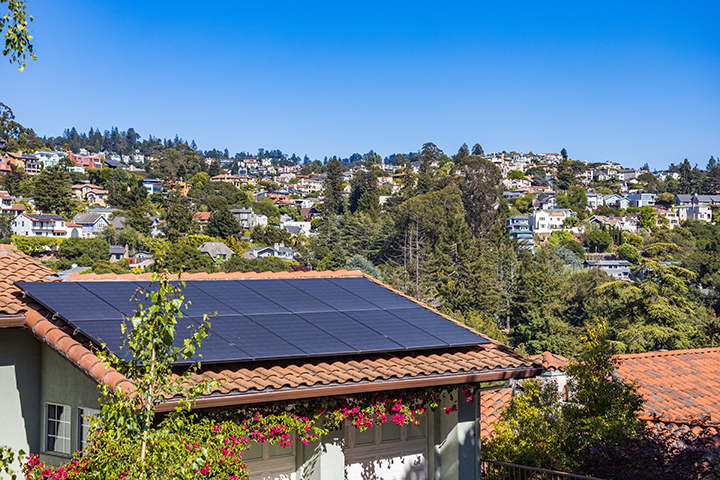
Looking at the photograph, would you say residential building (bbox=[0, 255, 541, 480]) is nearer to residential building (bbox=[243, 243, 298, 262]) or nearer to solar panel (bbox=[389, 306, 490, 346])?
solar panel (bbox=[389, 306, 490, 346])

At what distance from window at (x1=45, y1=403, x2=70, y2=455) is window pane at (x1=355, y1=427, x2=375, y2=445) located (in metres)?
3.88

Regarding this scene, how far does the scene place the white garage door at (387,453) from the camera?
9.57 m

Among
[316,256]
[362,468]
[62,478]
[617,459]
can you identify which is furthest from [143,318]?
[316,256]

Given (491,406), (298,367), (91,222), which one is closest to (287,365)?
(298,367)

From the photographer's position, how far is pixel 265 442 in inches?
352

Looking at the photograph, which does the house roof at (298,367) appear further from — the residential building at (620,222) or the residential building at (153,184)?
the residential building at (153,184)

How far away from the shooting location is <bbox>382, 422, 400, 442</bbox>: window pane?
9.89 metres

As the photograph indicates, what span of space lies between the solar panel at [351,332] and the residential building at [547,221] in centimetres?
14657

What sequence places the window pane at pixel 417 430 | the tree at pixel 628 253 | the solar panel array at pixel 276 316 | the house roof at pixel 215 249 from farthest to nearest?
the tree at pixel 628 253, the house roof at pixel 215 249, the window pane at pixel 417 430, the solar panel array at pixel 276 316

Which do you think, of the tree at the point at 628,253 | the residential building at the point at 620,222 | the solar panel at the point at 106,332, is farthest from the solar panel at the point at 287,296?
the residential building at the point at 620,222

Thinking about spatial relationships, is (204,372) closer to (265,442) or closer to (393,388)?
(265,442)

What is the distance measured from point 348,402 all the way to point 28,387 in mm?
4233

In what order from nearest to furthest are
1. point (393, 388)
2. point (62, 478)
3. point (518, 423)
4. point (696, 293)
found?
1. point (62, 478)
2. point (393, 388)
3. point (518, 423)
4. point (696, 293)

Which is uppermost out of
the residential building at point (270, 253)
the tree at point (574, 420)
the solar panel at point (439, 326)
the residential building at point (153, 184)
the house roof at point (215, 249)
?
the residential building at point (153, 184)
